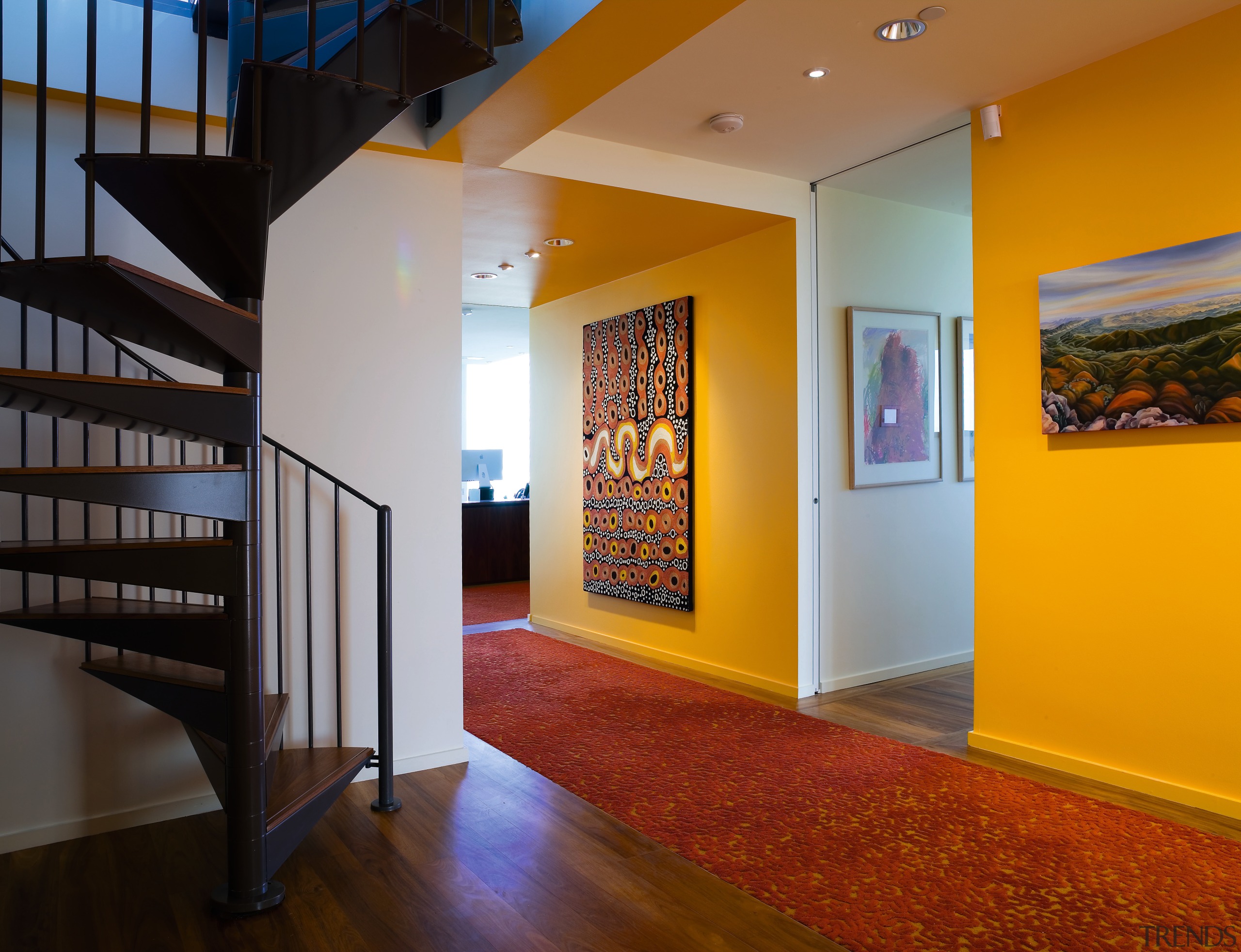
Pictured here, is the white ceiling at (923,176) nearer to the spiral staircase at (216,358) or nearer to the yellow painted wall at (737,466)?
the yellow painted wall at (737,466)

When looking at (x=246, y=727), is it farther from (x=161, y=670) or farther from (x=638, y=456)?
(x=638, y=456)

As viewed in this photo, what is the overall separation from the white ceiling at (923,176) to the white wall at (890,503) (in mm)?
85

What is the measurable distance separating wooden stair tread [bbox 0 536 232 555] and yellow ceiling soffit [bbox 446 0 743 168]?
1.70 meters

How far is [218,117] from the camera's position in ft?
10.3

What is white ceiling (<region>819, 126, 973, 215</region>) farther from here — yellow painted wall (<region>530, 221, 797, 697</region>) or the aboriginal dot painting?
the aboriginal dot painting

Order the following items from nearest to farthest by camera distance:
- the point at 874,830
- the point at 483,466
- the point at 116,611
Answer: the point at 116,611 < the point at 874,830 < the point at 483,466

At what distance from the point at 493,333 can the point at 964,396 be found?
18.5 feet

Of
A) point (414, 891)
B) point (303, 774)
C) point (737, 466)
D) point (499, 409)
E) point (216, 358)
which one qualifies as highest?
point (499, 409)

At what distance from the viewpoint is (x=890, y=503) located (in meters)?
5.01

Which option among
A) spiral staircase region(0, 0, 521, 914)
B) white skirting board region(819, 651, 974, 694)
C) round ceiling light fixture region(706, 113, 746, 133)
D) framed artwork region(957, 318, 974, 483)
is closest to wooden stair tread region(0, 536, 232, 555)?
spiral staircase region(0, 0, 521, 914)

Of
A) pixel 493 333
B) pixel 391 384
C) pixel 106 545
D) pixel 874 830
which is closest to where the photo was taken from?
pixel 106 545

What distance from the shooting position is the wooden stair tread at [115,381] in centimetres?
197

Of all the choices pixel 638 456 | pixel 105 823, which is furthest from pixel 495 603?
pixel 105 823

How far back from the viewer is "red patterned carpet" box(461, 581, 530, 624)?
7.27 m
